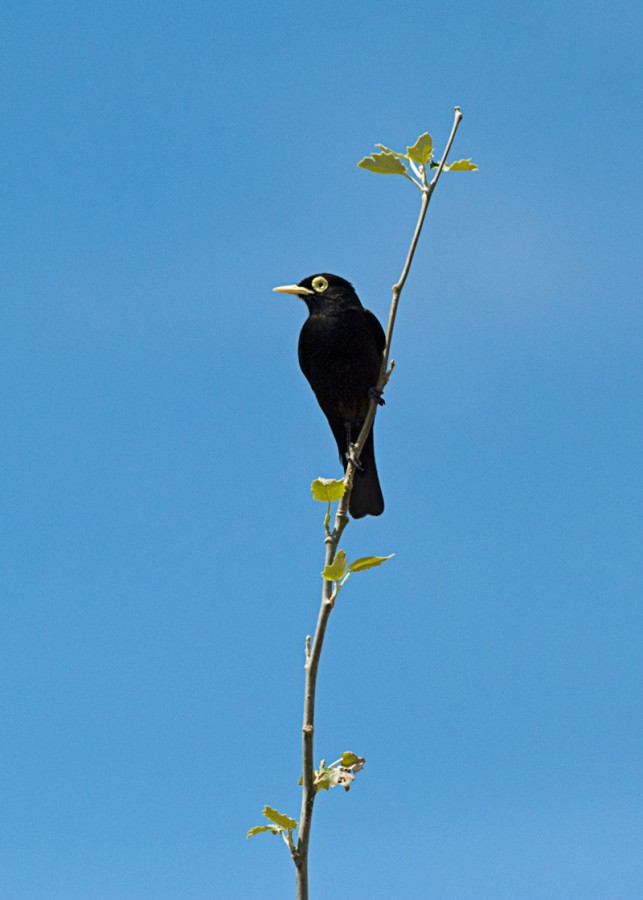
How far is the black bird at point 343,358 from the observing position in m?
6.30

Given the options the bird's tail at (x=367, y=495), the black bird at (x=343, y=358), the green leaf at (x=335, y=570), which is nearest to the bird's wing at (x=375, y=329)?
the black bird at (x=343, y=358)

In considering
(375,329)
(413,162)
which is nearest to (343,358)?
(375,329)

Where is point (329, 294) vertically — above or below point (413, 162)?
above

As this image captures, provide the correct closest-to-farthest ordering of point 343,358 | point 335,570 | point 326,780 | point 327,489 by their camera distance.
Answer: point 326,780 → point 335,570 → point 327,489 → point 343,358

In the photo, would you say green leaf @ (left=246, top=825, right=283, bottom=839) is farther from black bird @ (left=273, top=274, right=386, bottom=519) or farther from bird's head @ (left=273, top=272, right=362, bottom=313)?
bird's head @ (left=273, top=272, right=362, bottom=313)

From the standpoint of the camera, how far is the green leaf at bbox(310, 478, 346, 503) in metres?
2.04

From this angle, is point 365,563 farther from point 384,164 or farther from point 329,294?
point 329,294

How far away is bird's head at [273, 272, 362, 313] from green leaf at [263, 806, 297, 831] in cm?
509

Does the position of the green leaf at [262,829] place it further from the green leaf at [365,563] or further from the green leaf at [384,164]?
the green leaf at [384,164]

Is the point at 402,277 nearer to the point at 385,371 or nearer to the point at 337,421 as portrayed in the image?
the point at 385,371

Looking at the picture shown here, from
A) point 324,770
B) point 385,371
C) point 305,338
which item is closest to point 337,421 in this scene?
point 305,338

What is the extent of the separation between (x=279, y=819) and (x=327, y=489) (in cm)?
65

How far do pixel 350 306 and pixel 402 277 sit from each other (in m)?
4.79

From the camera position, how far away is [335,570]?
6.03ft
